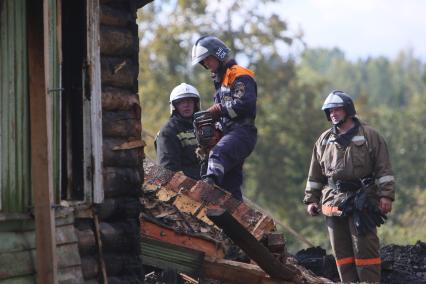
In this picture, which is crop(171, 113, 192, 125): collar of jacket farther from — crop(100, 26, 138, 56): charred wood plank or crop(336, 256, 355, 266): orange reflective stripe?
crop(100, 26, 138, 56): charred wood plank

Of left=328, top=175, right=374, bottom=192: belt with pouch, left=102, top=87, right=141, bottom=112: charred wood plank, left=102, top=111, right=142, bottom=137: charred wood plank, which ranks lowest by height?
left=328, top=175, right=374, bottom=192: belt with pouch

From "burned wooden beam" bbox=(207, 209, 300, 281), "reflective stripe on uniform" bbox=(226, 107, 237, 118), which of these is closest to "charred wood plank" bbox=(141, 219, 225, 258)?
"burned wooden beam" bbox=(207, 209, 300, 281)

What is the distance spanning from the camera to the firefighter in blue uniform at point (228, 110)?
38.9 ft

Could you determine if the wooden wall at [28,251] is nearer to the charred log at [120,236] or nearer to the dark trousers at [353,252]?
the charred log at [120,236]

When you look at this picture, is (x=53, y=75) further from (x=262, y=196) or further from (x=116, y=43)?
(x=262, y=196)

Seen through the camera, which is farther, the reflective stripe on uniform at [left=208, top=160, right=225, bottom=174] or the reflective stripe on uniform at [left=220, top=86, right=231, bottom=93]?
the reflective stripe on uniform at [left=220, top=86, right=231, bottom=93]

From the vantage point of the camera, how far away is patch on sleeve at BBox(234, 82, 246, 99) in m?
11.9

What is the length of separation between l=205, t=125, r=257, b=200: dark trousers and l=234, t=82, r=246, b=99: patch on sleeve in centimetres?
36

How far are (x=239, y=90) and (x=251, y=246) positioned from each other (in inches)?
97.3

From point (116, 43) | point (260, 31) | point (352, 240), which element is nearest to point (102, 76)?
point (116, 43)

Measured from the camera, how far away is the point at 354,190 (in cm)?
1226

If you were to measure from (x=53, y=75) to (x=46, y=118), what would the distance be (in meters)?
0.59

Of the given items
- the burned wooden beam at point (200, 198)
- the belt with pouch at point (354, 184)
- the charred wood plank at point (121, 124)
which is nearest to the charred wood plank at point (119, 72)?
the charred wood plank at point (121, 124)

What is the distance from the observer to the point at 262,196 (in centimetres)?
5066
